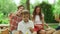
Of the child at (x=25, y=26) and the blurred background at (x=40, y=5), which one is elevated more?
the blurred background at (x=40, y=5)

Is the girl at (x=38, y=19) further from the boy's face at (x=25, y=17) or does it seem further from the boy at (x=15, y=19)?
the boy at (x=15, y=19)

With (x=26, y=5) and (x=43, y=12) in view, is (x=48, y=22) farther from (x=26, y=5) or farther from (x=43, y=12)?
(x=26, y=5)

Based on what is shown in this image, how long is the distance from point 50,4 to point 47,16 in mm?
207

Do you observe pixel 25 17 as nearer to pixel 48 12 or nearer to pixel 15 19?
pixel 15 19

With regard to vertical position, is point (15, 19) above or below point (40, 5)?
A: below

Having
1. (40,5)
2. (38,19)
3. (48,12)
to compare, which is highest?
(40,5)

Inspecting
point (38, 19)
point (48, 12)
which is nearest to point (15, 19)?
point (38, 19)

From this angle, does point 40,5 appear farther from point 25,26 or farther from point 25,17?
point 25,26

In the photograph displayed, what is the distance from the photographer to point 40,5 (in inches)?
114

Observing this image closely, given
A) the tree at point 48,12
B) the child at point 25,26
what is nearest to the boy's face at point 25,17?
the child at point 25,26

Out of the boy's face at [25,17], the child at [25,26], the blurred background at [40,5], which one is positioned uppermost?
the blurred background at [40,5]

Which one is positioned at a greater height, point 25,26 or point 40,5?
point 40,5

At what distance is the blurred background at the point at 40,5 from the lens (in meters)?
2.86

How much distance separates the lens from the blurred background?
9.39ft
